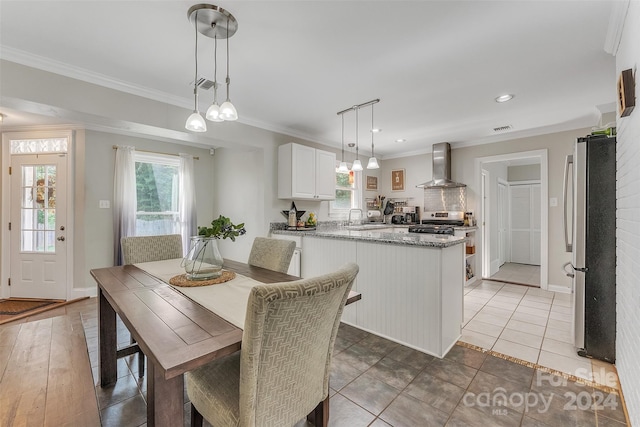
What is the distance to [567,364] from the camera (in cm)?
209

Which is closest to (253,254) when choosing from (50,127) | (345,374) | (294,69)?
(345,374)

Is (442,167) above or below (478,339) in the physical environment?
above

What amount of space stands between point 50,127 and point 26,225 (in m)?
1.35

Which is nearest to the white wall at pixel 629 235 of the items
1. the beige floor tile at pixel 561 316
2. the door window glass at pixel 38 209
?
the beige floor tile at pixel 561 316

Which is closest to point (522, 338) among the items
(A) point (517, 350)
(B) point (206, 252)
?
(A) point (517, 350)

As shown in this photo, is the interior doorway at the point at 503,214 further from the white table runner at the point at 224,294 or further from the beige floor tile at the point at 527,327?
the white table runner at the point at 224,294

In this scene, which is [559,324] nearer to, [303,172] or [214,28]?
[303,172]

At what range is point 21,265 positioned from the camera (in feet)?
12.1

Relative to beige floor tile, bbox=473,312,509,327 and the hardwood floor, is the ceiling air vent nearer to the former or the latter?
beige floor tile, bbox=473,312,509,327

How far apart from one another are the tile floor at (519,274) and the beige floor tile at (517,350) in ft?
8.21

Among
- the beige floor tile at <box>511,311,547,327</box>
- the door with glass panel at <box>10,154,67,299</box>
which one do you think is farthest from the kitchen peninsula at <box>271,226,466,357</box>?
the door with glass panel at <box>10,154,67,299</box>

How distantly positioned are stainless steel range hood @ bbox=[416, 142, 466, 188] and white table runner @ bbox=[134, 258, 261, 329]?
3.96 m

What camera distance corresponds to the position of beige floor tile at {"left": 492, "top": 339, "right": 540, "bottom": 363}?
7.20ft

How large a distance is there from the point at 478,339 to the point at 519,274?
3376 mm
